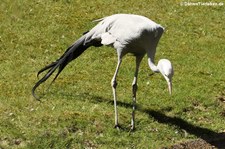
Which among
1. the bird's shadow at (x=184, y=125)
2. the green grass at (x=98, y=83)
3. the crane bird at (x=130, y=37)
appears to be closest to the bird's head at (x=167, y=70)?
the crane bird at (x=130, y=37)

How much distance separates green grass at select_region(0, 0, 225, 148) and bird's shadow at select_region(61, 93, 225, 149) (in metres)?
0.02

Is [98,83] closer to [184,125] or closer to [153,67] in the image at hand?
[184,125]

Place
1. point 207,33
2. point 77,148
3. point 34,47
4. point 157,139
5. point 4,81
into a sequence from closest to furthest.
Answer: point 77,148 → point 157,139 → point 4,81 → point 34,47 → point 207,33

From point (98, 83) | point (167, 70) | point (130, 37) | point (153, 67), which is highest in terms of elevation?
point (130, 37)

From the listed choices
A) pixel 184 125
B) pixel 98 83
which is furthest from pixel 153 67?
pixel 98 83

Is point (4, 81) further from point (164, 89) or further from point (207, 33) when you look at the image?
point (207, 33)

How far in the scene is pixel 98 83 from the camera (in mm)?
9469

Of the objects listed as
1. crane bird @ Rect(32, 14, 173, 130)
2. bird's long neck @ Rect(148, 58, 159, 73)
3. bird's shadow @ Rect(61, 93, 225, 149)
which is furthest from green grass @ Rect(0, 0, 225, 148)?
bird's long neck @ Rect(148, 58, 159, 73)

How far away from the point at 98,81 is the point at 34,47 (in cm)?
223

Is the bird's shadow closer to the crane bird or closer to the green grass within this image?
the green grass

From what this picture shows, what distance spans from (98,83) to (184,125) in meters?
2.01

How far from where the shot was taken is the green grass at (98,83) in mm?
7750

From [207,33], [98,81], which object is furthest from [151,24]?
[207,33]

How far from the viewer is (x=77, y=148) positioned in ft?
24.2
